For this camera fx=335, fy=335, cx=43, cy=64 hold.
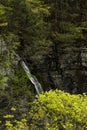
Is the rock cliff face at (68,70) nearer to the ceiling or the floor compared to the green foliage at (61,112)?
nearer to the floor

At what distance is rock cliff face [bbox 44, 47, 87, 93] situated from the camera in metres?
18.5

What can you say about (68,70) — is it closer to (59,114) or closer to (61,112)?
(59,114)

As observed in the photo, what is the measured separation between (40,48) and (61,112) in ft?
25.0

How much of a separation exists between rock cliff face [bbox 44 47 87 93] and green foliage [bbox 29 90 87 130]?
7.85m

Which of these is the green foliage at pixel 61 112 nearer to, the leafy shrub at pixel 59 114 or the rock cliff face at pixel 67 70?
the leafy shrub at pixel 59 114

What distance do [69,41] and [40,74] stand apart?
266 centimetres

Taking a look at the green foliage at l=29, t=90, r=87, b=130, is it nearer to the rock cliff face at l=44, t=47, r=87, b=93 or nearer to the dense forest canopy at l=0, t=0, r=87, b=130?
the dense forest canopy at l=0, t=0, r=87, b=130

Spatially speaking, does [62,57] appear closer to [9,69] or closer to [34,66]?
[34,66]

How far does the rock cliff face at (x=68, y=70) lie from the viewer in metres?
18.5

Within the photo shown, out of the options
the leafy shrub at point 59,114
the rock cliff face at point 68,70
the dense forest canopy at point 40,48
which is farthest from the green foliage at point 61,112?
the rock cliff face at point 68,70

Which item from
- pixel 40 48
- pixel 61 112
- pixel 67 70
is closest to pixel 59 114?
pixel 61 112

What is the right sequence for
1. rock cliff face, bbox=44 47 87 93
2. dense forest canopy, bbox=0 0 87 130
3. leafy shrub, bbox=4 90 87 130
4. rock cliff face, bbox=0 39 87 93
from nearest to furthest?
leafy shrub, bbox=4 90 87 130, dense forest canopy, bbox=0 0 87 130, rock cliff face, bbox=0 39 87 93, rock cliff face, bbox=44 47 87 93

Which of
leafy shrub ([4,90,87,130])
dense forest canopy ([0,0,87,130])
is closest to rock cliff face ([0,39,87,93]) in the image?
dense forest canopy ([0,0,87,130])

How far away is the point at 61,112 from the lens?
9.92m
